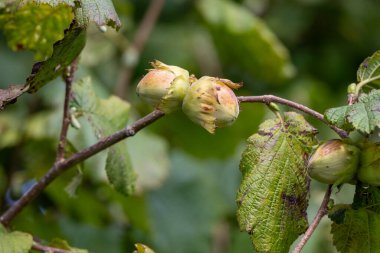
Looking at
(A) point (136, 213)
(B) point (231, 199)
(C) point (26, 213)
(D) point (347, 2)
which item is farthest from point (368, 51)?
(C) point (26, 213)

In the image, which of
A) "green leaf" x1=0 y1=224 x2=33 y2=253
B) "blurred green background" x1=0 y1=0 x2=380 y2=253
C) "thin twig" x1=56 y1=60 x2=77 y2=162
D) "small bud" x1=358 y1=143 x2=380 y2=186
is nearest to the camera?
"small bud" x1=358 y1=143 x2=380 y2=186

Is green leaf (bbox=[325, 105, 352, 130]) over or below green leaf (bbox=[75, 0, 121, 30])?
below

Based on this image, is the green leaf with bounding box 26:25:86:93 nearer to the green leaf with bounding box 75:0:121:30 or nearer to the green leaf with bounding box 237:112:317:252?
the green leaf with bounding box 75:0:121:30

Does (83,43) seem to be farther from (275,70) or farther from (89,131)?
(275,70)

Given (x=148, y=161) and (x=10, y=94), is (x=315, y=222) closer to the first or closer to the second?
(x=10, y=94)

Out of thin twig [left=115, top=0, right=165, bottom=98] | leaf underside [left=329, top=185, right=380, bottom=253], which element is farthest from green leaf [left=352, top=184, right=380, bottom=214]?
thin twig [left=115, top=0, right=165, bottom=98]

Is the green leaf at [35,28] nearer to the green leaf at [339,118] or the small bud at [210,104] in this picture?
the small bud at [210,104]
